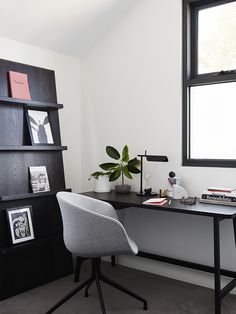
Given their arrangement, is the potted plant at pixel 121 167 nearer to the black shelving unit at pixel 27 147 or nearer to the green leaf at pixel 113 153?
the green leaf at pixel 113 153

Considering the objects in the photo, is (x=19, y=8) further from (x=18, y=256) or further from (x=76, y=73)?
(x=18, y=256)

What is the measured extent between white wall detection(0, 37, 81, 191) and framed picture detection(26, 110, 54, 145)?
0.38m

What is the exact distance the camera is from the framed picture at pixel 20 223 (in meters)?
2.74

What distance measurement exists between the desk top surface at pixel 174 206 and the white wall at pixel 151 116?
0.35 meters

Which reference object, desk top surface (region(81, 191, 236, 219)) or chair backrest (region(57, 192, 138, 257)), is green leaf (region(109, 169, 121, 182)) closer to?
desk top surface (region(81, 191, 236, 219))

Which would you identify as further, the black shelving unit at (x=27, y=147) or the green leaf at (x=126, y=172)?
the green leaf at (x=126, y=172)

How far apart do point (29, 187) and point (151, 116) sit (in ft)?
4.13

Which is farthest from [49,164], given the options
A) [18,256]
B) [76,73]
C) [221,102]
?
[221,102]

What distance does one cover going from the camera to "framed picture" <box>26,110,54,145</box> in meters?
3.00

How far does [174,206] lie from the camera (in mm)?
2508

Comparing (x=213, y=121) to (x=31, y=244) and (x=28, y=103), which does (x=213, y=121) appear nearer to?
(x=28, y=103)

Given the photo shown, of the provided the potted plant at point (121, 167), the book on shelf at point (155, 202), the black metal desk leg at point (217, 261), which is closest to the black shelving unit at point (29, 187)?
the potted plant at point (121, 167)

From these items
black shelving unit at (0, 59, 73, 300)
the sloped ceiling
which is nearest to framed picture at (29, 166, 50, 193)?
black shelving unit at (0, 59, 73, 300)

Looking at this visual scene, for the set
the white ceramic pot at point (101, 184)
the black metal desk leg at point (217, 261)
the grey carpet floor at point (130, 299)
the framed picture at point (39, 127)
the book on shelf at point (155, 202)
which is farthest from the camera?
the white ceramic pot at point (101, 184)
